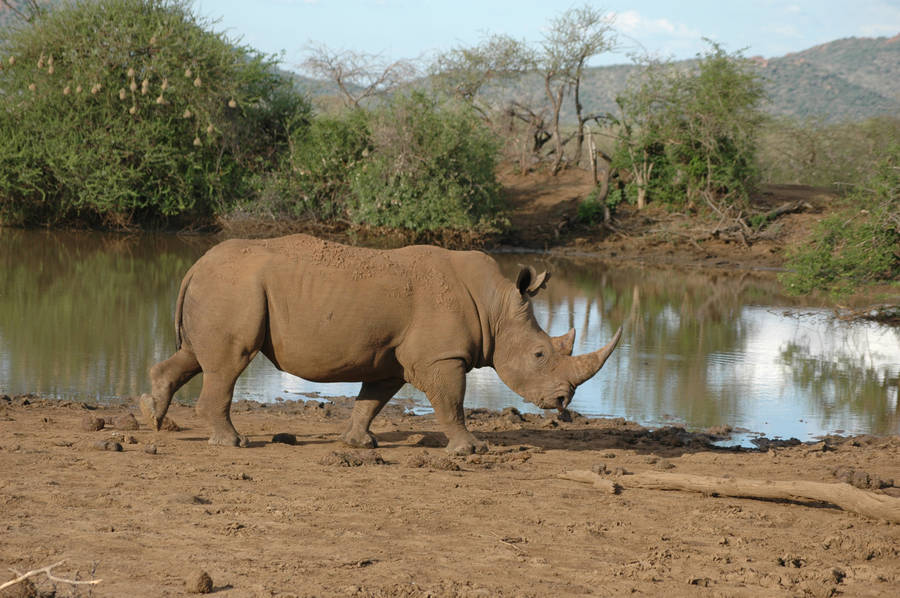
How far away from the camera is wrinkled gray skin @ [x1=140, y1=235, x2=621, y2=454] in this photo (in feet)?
24.5

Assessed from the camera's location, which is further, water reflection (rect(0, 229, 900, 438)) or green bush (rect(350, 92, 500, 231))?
green bush (rect(350, 92, 500, 231))

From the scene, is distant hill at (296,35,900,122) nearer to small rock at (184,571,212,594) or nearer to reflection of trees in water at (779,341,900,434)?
reflection of trees in water at (779,341,900,434)

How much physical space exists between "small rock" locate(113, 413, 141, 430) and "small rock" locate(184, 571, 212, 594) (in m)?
3.91

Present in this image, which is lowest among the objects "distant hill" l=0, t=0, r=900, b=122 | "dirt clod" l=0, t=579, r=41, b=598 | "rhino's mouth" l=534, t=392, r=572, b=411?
"dirt clod" l=0, t=579, r=41, b=598

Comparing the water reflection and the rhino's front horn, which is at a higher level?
the rhino's front horn

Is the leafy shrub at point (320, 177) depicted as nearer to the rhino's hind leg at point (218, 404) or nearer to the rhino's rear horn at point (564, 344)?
the rhino's rear horn at point (564, 344)

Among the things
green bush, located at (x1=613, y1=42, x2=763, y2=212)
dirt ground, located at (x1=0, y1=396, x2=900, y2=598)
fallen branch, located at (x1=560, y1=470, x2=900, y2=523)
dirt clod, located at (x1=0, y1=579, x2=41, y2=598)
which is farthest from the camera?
green bush, located at (x1=613, y1=42, x2=763, y2=212)

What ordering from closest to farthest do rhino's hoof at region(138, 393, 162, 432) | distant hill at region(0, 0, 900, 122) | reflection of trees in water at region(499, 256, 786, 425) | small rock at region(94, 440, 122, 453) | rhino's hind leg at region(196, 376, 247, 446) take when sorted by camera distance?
1. small rock at region(94, 440, 122, 453)
2. rhino's hind leg at region(196, 376, 247, 446)
3. rhino's hoof at region(138, 393, 162, 432)
4. reflection of trees in water at region(499, 256, 786, 425)
5. distant hill at region(0, 0, 900, 122)

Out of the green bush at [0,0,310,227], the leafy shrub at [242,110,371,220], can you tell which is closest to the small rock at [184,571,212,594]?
the leafy shrub at [242,110,371,220]

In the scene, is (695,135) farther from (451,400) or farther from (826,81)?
(826,81)

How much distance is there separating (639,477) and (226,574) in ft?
10.1

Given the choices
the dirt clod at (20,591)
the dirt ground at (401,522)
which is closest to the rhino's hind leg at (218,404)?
the dirt ground at (401,522)

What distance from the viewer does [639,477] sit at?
659 cm

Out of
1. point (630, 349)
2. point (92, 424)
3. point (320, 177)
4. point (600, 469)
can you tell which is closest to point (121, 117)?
point (320, 177)
